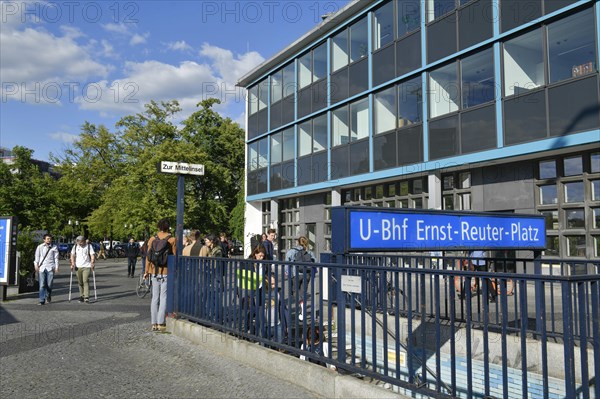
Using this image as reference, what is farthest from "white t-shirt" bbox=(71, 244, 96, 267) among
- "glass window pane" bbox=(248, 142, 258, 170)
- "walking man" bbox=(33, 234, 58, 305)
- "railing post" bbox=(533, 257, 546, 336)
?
"glass window pane" bbox=(248, 142, 258, 170)

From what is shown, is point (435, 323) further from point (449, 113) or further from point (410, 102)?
point (410, 102)

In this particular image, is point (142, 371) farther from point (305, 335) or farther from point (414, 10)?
point (414, 10)

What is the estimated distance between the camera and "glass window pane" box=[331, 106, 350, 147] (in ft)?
73.9

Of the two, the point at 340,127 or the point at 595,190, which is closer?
the point at 595,190

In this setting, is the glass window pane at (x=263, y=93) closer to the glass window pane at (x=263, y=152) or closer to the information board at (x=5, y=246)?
the glass window pane at (x=263, y=152)

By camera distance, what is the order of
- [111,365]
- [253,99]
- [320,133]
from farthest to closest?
1. [253,99]
2. [320,133]
3. [111,365]

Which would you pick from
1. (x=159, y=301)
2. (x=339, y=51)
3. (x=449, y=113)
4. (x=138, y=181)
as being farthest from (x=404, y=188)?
(x=138, y=181)

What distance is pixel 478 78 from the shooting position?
1648 cm

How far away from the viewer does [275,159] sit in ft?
92.0

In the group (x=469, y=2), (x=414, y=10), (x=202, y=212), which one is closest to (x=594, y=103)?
(x=469, y=2)

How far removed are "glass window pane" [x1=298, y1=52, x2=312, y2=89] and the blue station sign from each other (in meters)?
20.0

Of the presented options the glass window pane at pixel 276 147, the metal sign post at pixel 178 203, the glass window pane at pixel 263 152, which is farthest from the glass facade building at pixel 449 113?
the metal sign post at pixel 178 203

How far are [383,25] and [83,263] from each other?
14381mm

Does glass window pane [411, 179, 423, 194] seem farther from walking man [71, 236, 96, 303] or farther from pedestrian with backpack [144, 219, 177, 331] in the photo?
pedestrian with backpack [144, 219, 177, 331]
